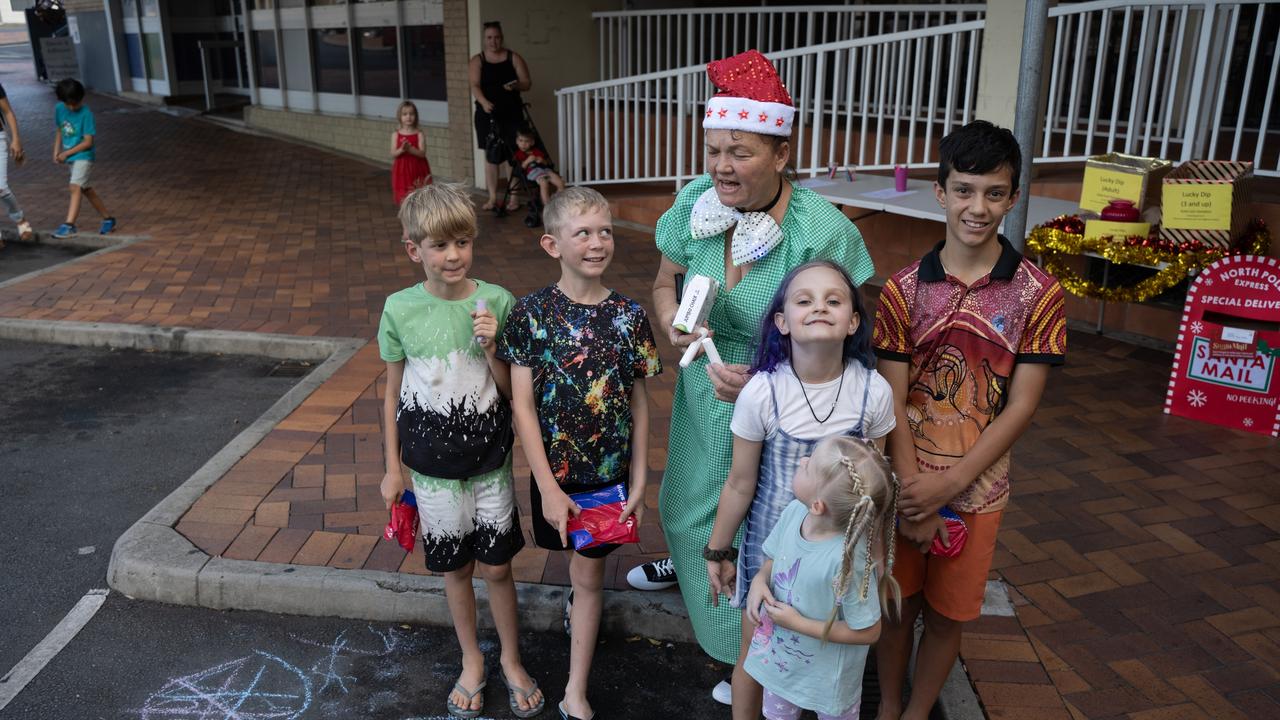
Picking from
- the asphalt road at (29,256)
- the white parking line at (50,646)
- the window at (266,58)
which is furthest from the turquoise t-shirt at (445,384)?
the window at (266,58)

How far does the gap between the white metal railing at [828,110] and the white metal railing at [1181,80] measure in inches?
24.4

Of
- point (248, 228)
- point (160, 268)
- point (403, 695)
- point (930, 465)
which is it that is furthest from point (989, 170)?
point (248, 228)

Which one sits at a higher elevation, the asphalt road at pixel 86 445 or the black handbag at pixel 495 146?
the black handbag at pixel 495 146

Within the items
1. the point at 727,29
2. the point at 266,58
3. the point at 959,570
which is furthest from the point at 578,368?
the point at 266,58

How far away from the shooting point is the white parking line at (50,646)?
302 cm

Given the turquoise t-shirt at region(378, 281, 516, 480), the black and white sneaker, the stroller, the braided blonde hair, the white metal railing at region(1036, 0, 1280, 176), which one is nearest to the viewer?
the braided blonde hair

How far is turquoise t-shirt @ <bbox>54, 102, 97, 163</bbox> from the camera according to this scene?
902 centimetres

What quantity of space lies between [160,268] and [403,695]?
19.6 ft

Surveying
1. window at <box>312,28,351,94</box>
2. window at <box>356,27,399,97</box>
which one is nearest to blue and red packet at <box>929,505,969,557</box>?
window at <box>356,27,399,97</box>

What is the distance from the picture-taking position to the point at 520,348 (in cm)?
262

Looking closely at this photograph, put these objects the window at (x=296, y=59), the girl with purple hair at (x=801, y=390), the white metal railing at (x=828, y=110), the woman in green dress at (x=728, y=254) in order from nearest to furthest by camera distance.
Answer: the girl with purple hair at (x=801, y=390)
the woman in green dress at (x=728, y=254)
the white metal railing at (x=828, y=110)
the window at (x=296, y=59)

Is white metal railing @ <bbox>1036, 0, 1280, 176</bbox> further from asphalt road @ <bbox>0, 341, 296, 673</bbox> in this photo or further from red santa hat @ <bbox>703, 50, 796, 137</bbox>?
asphalt road @ <bbox>0, 341, 296, 673</bbox>

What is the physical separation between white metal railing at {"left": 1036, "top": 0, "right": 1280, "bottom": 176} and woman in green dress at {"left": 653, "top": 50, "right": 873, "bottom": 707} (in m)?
4.02

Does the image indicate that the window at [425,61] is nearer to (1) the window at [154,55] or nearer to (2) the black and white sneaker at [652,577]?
(2) the black and white sneaker at [652,577]
